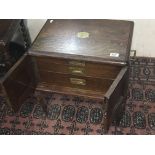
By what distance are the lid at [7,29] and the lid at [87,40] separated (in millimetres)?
144

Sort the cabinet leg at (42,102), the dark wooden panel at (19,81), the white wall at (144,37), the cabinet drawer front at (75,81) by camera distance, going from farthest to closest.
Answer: the white wall at (144,37), the cabinet leg at (42,102), the cabinet drawer front at (75,81), the dark wooden panel at (19,81)

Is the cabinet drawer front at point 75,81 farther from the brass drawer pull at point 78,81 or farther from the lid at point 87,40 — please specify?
the lid at point 87,40

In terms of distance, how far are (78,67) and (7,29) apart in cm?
43

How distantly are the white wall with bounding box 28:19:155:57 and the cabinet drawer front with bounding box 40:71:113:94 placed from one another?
51 cm

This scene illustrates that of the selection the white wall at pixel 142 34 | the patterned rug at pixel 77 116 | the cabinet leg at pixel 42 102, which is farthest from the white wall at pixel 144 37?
the cabinet leg at pixel 42 102

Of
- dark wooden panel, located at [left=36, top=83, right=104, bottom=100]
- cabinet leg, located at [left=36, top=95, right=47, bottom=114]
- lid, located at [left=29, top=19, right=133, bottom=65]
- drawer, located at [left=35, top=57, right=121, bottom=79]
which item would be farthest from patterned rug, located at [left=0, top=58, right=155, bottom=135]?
A: lid, located at [left=29, top=19, right=133, bottom=65]

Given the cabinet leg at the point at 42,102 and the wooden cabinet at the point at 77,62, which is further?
the cabinet leg at the point at 42,102

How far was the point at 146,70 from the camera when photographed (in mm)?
1496

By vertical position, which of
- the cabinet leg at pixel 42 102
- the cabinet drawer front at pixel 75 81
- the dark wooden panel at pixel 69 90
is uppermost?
the cabinet drawer front at pixel 75 81

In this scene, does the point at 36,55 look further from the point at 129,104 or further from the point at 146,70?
the point at 146,70

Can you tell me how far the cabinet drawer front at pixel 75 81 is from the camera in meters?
1.11

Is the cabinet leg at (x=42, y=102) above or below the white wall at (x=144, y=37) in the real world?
below

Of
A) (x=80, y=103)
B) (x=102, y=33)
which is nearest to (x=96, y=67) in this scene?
(x=102, y=33)

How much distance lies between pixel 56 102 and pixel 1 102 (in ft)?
1.14
